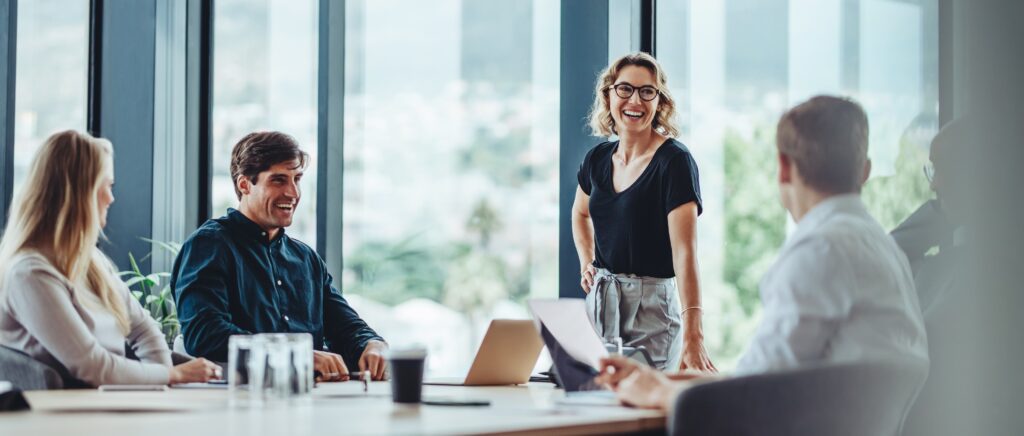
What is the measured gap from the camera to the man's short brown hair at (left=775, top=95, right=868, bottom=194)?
6.79 feet

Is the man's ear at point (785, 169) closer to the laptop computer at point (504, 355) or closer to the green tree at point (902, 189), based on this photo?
the laptop computer at point (504, 355)

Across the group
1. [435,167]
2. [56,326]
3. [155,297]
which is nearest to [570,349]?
[56,326]

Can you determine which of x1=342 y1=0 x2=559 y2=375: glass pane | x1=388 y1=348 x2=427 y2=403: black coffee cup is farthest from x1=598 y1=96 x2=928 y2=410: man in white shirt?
x1=342 y1=0 x2=559 y2=375: glass pane

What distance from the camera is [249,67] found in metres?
5.50

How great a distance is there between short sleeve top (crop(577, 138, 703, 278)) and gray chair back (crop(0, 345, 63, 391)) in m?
1.70

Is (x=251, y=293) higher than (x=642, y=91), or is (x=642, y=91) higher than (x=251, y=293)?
(x=642, y=91)

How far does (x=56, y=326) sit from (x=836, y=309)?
5.31ft

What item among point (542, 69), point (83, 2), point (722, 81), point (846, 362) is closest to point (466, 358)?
point (542, 69)

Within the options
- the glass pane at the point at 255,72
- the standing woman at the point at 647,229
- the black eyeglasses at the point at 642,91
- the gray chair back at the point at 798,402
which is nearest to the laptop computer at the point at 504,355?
the standing woman at the point at 647,229

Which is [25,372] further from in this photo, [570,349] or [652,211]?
[652,211]

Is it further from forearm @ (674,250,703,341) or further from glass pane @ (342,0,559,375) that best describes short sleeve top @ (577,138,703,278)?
glass pane @ (342,0,559,375)

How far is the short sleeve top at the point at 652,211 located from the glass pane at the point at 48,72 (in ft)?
8.10

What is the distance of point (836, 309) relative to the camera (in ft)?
6.26

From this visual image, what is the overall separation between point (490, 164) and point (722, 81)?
1.48 meters
